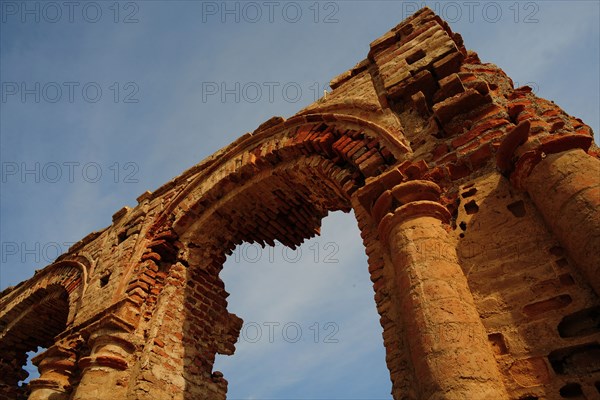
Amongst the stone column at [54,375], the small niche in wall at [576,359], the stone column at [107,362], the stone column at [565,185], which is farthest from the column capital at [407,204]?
the stone column at [54,375]

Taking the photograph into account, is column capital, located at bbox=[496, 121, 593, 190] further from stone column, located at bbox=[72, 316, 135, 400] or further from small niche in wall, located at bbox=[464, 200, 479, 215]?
stone column, located at bbox=[72, 316, 135, 400]

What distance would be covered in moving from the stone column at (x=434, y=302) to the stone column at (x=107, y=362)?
3.44m

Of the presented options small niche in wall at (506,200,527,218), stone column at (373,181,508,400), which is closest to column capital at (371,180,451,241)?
stone column at (373,181,508,400)

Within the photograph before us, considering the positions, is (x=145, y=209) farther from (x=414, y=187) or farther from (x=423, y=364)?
(x=423, y=364)

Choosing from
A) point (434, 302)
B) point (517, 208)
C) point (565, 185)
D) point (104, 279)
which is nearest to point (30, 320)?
point (104, 279)

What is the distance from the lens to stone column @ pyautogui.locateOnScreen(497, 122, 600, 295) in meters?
2.35

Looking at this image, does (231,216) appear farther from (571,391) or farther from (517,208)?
(571,391)

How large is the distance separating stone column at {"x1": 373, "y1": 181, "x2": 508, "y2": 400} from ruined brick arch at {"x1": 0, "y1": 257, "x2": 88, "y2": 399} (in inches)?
263

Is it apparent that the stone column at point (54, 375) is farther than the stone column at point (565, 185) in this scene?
Yes

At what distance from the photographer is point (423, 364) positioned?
236 centimetres

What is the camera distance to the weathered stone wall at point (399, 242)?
242cm

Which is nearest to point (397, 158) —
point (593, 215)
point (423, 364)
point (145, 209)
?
point (593, 215)

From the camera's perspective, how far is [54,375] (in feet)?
A: 16.9

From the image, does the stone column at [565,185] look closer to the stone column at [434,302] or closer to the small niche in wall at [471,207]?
the small niche in wall at [471,207]
